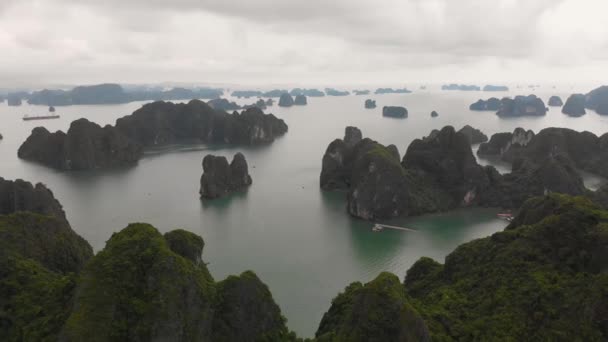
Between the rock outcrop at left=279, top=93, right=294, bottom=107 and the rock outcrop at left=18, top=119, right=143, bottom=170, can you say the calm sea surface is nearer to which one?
the rock outcrop at left=18, top=119, right=143, bottom=170

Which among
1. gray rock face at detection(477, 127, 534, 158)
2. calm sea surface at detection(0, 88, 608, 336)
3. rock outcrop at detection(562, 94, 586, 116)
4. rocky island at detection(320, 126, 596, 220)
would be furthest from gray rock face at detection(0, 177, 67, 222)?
rock outcrop at detection(562, 94, 586, 116)

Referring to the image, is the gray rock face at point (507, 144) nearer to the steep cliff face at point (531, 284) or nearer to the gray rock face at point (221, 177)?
the gray rock face at point (221, 177)

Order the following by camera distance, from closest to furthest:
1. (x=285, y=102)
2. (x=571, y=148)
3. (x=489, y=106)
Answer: (x=571, y=148) → (x=489, y=106) → (x=285, y=102)

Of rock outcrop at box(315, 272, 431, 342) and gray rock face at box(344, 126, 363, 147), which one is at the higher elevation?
gray rock face at box(344, 126, 363, 147)

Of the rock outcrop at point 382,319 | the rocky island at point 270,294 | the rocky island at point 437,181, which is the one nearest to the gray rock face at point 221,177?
the rocky island at point 437,181

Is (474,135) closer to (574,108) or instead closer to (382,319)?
(574,108)

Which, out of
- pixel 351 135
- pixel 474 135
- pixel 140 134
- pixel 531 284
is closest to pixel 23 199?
pixel 531 284

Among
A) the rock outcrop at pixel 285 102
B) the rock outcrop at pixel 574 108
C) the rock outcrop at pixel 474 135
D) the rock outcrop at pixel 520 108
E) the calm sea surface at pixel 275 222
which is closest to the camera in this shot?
the calm sea surface at pixel 275 222
